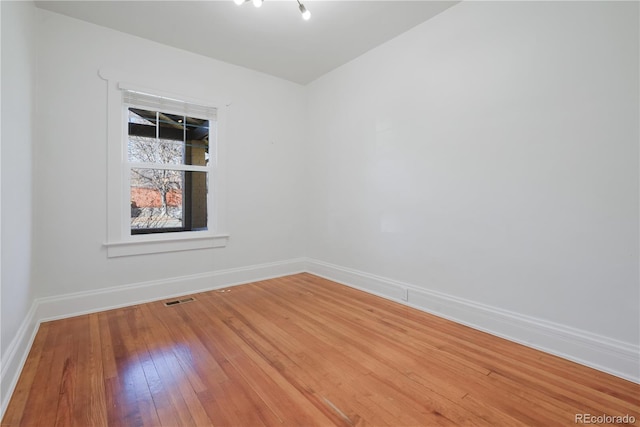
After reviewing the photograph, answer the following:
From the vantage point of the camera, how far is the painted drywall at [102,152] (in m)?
2.62

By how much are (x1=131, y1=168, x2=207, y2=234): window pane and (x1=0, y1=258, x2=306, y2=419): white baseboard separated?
24.0 inches

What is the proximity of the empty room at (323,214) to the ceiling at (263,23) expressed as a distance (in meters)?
0.03

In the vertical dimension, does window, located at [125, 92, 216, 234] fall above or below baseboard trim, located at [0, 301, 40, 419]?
above

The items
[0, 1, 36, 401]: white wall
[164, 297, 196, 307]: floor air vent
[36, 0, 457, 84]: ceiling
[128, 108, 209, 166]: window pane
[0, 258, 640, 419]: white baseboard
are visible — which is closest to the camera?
[0, 1, 36, 401]: white wall

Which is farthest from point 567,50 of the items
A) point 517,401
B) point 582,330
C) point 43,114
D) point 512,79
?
point 43,114

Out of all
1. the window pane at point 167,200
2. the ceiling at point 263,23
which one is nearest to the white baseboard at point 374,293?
the window pane at point 167,200

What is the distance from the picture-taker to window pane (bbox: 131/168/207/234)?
3.17 meters

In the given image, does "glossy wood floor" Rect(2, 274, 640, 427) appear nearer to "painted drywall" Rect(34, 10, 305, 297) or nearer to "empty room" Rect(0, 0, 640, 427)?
"empty room" Rect(0, 0, 640, 427)

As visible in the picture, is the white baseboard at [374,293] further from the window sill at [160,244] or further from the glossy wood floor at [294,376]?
the window sill at [160,244]

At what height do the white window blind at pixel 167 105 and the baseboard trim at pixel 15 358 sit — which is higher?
the white window blind at pixel 167 105

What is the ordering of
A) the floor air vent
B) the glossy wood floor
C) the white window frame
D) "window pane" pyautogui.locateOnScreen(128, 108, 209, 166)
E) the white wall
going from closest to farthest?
the glossy wood floor
the white wall
the white window frame
the floor air vent
"window pane" pyautogui.locateOnScreen(128, 108, 209, 166)

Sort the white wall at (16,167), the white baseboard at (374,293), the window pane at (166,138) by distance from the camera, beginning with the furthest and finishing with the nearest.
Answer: the window pane at (166,138)
the white baseboard at (374,293)
the white wall at (16,167)

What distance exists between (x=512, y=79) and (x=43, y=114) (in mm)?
3923

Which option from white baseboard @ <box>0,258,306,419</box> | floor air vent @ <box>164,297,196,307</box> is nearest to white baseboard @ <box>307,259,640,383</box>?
white baseboard @ <box>0,258,306,419</box>
